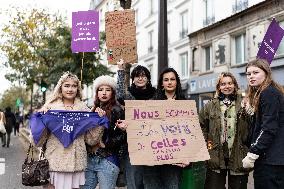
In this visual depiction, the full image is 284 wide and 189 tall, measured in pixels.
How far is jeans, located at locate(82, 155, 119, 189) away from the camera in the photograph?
4.56m

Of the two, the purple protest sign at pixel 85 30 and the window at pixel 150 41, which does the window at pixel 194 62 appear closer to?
the window at pixel 150 41

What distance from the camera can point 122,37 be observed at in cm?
640

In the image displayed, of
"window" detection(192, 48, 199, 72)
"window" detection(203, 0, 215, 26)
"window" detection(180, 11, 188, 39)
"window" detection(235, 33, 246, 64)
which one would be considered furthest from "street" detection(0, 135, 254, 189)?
"window" detection(180, 11, 188, 39)

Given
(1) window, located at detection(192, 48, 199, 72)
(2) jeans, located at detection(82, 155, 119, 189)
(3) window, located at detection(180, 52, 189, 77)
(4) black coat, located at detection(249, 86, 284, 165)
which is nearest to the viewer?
(4) black coat, located at detection(249, 86, 284, 165)

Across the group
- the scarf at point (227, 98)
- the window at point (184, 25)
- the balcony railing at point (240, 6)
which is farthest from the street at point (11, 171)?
the window at point (184, 25)

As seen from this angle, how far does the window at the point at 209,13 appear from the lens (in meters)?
23.8

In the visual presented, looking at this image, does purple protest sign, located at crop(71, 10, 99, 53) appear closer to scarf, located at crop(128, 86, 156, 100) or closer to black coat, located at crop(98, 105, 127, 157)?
scarf, located at crop(128, 86, 156, 100)

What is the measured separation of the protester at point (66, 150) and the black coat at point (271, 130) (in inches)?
60.4

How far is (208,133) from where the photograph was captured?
16.1 feet

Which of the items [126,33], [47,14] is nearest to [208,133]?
→ [126,33]

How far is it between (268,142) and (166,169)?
111 centimetres

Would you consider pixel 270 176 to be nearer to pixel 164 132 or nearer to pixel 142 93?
pixel 164 132

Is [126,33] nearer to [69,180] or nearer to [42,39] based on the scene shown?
[69,180]

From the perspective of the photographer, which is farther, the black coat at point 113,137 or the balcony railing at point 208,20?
the balcony railing at point 208,20
